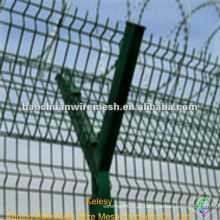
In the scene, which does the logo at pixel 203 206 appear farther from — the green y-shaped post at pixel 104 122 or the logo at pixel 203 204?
the green y-shaped post at pixel 104 122

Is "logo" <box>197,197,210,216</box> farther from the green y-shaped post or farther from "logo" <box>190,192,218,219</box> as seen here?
the green y-shaped post

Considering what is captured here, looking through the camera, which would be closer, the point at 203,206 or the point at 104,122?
the point at 104,122

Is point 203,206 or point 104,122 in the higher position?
point 104,122

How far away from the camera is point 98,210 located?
10172 mm

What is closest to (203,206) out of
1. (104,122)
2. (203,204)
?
(203,204)

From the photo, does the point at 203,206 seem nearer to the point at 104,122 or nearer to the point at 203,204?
the point at 203,204

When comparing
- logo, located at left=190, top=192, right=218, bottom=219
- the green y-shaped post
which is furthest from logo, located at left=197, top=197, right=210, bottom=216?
the green y-shaped post

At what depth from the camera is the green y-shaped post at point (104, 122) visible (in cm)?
1018

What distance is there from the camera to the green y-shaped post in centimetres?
1018

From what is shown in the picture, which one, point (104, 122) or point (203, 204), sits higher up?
point (104, 122)

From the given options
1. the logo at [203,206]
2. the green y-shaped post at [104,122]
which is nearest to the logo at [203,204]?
the logo at [203,206]

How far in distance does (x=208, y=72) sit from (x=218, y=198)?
8.15ft

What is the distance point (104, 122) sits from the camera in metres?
10.5

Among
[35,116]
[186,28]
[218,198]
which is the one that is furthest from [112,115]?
[218,198]
